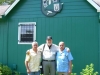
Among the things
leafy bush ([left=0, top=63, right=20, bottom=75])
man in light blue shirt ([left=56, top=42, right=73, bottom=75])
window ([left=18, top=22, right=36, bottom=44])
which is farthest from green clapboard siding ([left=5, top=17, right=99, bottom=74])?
man in light blue shirt ([left=56, top=42, right=73, bottom=75])

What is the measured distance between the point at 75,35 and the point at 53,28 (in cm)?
108

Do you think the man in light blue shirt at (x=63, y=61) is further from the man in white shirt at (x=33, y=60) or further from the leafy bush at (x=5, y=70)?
the leafy bush at (x=5, y=70)

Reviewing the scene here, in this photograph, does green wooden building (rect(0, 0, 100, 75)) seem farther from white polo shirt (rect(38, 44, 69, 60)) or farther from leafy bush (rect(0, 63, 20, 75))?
white polo shirt (rect(38, 44, 69, 60))

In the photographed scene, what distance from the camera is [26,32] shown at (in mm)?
10992

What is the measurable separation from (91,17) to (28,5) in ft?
10.1

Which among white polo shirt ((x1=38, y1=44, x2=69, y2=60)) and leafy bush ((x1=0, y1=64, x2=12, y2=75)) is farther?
leafy bush ((x1=0, y1=64, x2=12, y2=75))

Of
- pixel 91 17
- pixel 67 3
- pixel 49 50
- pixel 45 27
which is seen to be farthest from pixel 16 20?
pixel 49 50

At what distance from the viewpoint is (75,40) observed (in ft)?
33.1

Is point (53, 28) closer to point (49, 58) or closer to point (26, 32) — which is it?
point (26, 32)

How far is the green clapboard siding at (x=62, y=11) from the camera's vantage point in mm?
10047

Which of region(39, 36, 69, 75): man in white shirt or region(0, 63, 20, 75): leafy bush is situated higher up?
region(39, 36, 69, 75): man in white shirt

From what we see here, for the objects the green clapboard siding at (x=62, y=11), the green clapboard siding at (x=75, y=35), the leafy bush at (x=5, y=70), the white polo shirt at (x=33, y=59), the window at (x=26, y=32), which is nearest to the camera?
the white polo shirt at (x=33, y=59)

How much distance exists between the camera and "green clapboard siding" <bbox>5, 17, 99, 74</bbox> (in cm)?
984

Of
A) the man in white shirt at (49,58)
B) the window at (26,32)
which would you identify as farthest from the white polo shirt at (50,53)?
the window at (26,32)
